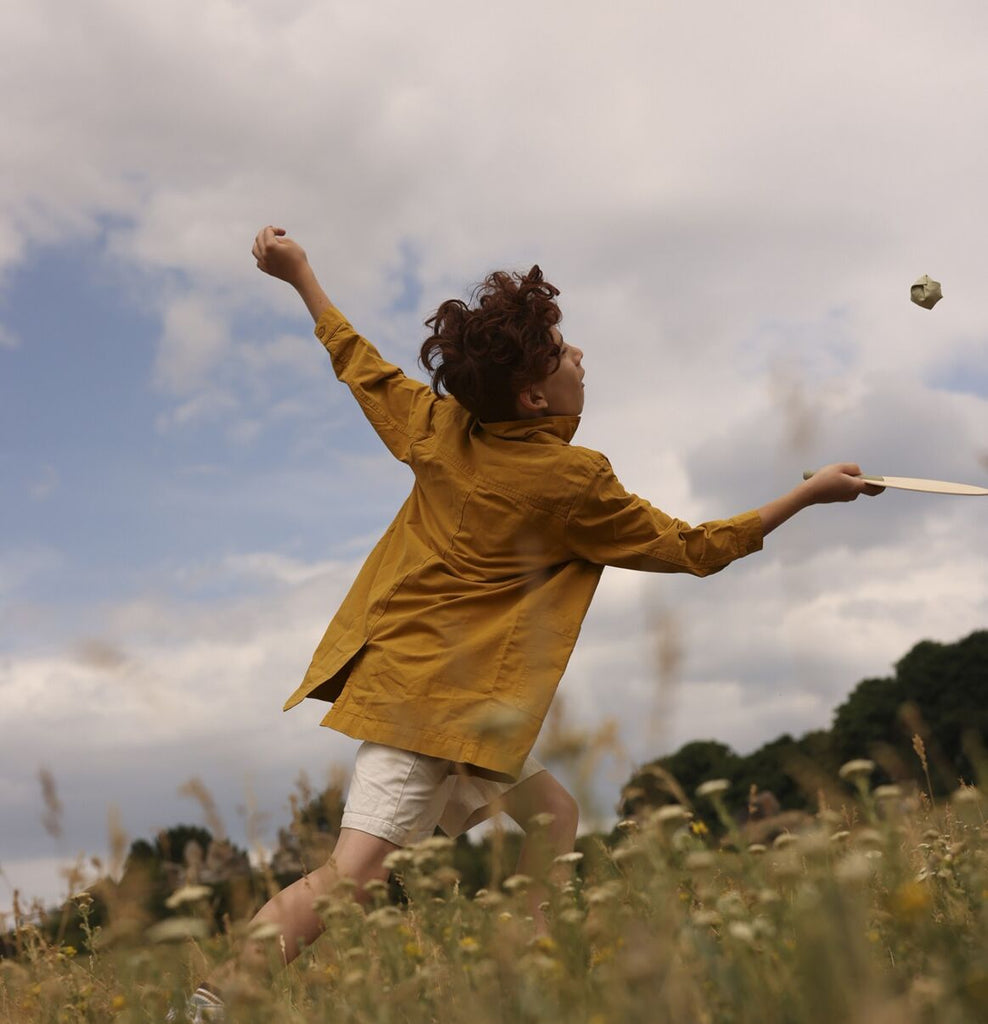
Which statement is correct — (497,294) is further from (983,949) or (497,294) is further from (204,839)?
(204,839)

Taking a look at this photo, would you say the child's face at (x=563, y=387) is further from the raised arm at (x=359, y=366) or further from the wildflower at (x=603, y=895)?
the wildflower at (x=603, y=895)

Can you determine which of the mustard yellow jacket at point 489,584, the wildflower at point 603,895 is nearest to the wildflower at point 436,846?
the wildflower at point 603,895

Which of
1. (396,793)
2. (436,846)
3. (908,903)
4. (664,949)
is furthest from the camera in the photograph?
(396,793)

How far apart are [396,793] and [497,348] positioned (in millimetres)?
1480

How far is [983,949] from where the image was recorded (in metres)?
2.55

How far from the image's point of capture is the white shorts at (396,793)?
3.77 m

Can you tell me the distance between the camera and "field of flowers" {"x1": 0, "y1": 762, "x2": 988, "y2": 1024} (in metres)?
1.93

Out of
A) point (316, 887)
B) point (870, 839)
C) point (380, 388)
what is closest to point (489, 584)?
point (380, 388)

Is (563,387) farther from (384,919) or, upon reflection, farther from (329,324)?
(384,919)

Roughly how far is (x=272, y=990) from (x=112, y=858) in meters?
0.79

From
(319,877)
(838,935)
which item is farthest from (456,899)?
(838,935)

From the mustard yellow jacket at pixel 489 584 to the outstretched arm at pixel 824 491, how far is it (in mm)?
105

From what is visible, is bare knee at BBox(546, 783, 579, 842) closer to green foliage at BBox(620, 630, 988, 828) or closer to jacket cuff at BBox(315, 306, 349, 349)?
jacket cuff at BBox(315, 306, 349, 349)

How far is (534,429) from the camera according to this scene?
4.14 metres
